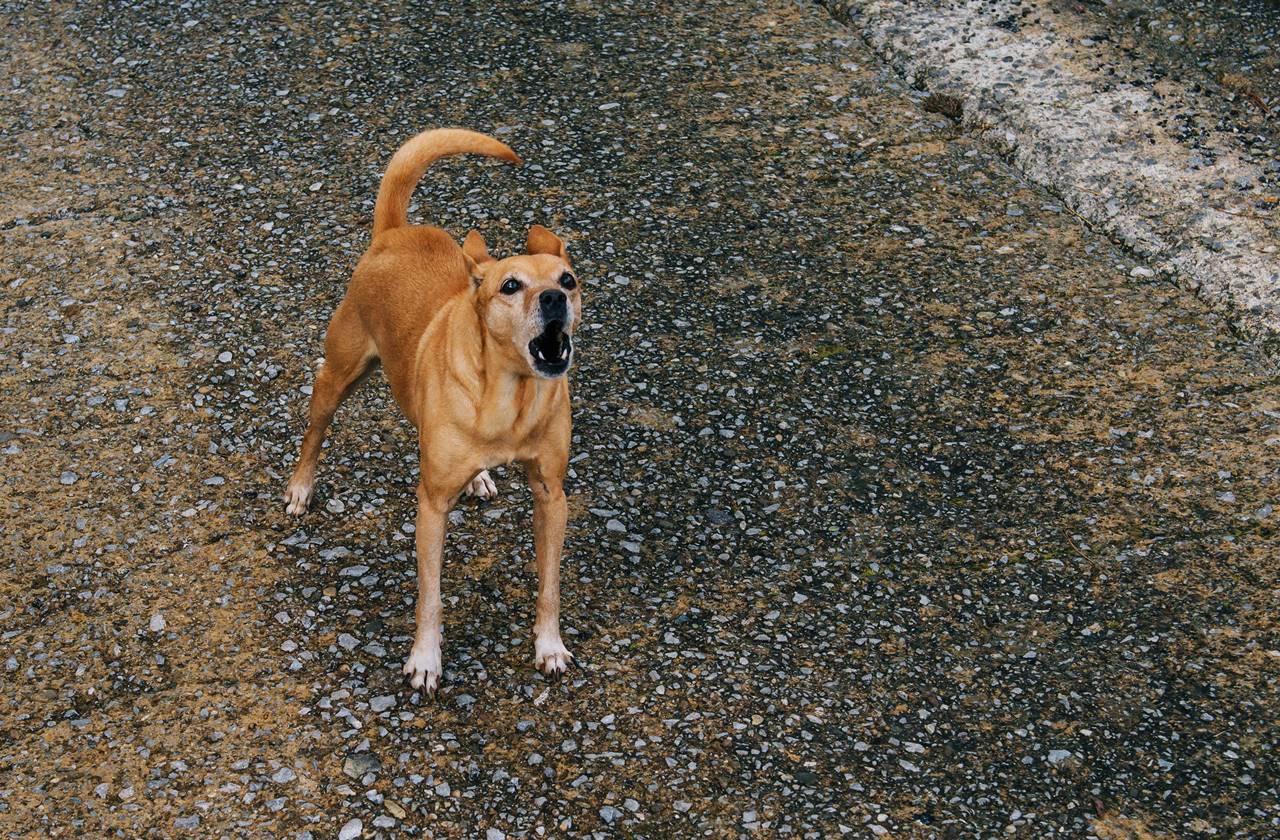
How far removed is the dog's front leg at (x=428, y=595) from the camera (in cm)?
482

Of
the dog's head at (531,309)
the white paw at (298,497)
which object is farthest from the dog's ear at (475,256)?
the white paw at (298,497)

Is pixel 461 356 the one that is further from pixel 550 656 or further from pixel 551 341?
pixel 550 656

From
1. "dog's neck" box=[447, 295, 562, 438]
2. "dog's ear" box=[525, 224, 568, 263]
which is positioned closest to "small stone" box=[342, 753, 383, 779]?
"dog's neck" box=[447, 295, 562, 438]

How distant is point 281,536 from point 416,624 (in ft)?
2.86

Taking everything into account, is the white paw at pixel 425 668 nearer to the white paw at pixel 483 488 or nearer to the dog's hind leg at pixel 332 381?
the white paw at pixel 483 488

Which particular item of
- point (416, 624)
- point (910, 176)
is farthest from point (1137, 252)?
point (416, 624)

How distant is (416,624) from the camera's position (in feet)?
17.4

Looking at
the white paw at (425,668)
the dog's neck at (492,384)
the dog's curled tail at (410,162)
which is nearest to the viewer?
the dog's neck at (492,384)

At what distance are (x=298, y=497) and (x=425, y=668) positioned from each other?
1306 mm

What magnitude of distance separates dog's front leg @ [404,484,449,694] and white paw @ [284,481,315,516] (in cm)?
110

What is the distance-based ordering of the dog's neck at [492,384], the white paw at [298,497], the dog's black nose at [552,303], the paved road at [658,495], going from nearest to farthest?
1. the dog's black nose at [552,303]
2. the dog's neck at [492,384]
3. the paved road at [658,495]
4. the white paw at [298,497]

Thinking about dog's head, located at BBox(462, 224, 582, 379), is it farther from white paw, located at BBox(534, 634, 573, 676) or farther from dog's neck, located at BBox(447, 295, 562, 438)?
white paw, located at BBox(534, 634, 573, 676)

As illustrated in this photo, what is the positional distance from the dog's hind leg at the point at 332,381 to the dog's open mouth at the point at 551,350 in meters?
1.32

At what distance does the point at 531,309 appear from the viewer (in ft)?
14.3
